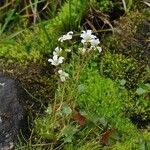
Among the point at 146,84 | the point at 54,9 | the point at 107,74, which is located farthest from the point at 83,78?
the point at 54,9

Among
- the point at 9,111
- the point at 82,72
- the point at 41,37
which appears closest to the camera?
the point at 9,111

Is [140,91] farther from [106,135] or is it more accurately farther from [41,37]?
[41,37]

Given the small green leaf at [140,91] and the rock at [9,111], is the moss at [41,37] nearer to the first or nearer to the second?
the rock at [9,111]

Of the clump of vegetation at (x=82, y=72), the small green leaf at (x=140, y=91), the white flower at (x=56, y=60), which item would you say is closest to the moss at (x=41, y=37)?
the clump of vegetation at (x=82, y=72)

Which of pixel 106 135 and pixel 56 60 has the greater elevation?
pixel 56 60

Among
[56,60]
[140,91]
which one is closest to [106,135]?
[140,91]

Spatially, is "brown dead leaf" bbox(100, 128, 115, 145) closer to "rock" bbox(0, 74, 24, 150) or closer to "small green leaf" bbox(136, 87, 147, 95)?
"small green leaf" bbox(136, 87, 147, 95)

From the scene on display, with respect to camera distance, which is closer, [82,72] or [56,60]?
[56,60]

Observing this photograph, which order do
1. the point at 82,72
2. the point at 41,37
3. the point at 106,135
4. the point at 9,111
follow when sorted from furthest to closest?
the point at 41,37 < the point at 82,72 < the point at 9,111 < the point at 106,135

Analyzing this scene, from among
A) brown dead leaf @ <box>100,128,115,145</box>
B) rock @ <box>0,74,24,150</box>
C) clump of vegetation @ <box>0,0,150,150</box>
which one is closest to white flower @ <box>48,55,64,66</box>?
clump of vegetation @ <box>0,0,150,150</box>
